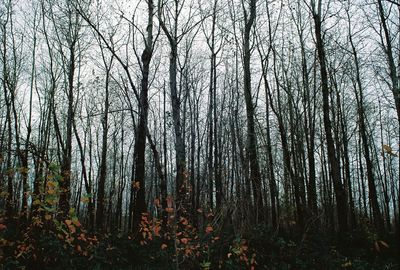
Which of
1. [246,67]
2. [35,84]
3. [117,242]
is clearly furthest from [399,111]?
[35,84]

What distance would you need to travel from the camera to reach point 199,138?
62.5 feet

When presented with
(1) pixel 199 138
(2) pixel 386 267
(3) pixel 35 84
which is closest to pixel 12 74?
(3) pixel 35 84

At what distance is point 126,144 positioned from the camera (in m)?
25.9

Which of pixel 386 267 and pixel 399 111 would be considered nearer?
pixel 386 267

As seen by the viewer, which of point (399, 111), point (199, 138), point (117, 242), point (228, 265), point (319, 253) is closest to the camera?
point (228, 265)

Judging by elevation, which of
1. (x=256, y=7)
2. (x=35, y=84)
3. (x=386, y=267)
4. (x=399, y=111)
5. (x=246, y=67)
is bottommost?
(x=386, y=267)

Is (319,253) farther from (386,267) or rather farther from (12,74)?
(12,74)

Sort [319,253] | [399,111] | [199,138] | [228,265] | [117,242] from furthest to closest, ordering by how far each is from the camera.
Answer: [199,138] < [399,111] < [117,242] < [319,253] < [228,265]

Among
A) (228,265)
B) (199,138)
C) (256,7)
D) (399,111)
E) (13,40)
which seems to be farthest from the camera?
(199,138)

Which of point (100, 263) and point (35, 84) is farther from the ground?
point (35, 84)

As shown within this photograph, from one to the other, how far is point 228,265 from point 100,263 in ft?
8.86

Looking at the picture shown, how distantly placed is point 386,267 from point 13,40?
16513mm

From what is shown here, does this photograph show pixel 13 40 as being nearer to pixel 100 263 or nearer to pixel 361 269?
pixel 100 263

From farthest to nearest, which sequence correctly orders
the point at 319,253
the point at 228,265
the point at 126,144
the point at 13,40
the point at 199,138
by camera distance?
the point at 126,144 → the point at 199,138 → the point at 13,40 → the point at 319,253 → the point at 228,265
